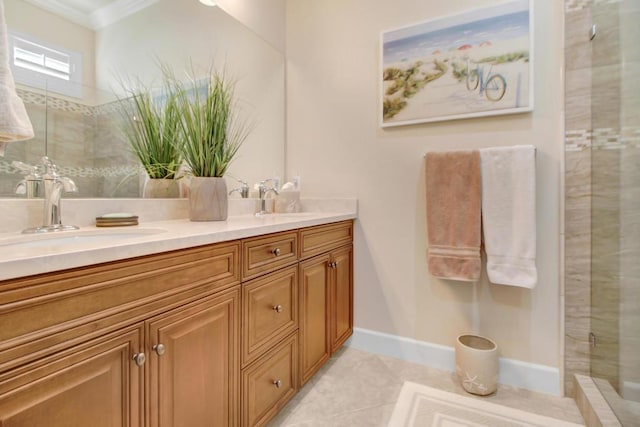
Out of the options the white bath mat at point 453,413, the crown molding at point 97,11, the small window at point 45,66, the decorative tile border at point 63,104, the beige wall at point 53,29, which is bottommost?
the white bath mat at point 453,413

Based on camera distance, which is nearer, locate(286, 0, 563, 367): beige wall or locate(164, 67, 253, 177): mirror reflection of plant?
locate(164, 67, 253, 177): mirror reflection of plant

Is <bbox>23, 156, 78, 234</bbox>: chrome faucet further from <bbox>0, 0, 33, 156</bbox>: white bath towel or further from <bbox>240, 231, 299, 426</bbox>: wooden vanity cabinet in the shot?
<bbox>240, 231, 299, 426</bbox>: wooden vanity cabinet

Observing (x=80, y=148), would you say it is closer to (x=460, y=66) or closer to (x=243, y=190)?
(x=243, y=190)

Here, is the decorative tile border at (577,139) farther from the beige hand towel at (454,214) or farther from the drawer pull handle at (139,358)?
the drawer pull handle at (139,358)

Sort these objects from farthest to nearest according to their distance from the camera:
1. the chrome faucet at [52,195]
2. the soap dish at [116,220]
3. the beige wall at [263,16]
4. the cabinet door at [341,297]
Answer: the beige wall at [263,16] < the cabinet door at [341,297] < the soap dish at [116,220] < the chrome faucet at [52,195]

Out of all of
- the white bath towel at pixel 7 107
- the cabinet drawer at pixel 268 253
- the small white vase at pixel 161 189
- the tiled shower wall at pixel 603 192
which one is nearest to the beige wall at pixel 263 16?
the small white vase at pixel 161 189

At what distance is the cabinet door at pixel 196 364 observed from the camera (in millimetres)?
719

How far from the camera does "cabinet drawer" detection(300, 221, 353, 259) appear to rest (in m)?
1.34

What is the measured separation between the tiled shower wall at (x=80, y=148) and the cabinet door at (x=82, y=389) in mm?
669

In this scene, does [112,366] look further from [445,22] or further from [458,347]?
[445,22]

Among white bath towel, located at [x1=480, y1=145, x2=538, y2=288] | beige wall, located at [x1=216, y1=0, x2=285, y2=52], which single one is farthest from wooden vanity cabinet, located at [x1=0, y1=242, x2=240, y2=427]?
beige wall, located at [x1=216, y1=0, x2=285, y2=52]

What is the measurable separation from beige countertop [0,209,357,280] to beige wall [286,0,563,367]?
67 centimetres

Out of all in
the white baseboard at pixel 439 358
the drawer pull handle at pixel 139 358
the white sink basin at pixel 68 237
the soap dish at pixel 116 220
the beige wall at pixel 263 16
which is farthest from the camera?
the beige wall at pixel 263 16

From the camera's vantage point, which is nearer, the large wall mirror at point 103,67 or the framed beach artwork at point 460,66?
the large wall mirror at point 103,67
